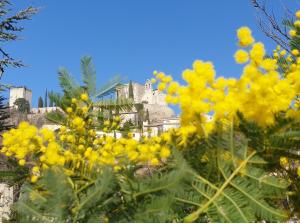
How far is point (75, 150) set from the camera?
173 cm

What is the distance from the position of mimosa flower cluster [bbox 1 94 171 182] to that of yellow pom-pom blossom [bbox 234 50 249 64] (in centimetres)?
35

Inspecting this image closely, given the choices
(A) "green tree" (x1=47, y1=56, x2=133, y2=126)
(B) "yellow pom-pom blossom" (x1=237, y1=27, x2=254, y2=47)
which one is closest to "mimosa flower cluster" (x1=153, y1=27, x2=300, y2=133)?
(B) "yellow pom-pom blossom" (x1=237, y1=27, x2=254, y2=47)

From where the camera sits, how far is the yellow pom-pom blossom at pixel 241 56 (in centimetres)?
133

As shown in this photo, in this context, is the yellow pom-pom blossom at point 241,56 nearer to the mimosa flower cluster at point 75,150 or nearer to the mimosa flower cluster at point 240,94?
the mimosa flower cluster at point 240,94

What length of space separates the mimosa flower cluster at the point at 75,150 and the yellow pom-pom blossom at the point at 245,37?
Answer: 0.39 meters

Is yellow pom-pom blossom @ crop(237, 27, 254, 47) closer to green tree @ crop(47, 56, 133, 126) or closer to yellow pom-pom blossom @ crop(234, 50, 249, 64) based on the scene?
yellow pom-pom blossom @ crop(234, 50, 249, 64)

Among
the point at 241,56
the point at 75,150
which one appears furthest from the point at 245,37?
the point at 75,150

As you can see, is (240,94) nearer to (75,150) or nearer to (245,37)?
(245,37)

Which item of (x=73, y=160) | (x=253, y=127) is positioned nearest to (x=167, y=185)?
(x=253, y=127)

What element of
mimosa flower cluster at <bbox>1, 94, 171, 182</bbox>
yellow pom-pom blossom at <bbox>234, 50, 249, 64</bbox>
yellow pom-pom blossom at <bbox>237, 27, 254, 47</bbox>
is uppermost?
yellow pom-pom blossom at <bbox>237, 27, 254, 47</bbox>

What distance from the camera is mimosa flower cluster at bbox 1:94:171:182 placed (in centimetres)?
142

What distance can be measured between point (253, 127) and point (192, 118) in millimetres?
186

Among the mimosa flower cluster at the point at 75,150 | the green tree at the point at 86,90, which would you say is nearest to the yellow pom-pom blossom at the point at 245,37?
the mimosa flower cluster at the point at 75,150

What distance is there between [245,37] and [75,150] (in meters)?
0.80
